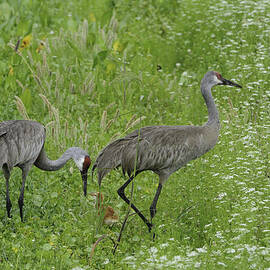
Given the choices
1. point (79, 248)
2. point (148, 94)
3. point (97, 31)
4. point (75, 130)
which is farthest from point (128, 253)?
point (97, 31)

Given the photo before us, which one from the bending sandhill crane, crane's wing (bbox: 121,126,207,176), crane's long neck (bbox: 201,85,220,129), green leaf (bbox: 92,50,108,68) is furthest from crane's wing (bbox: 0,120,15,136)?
green leaf (bbox: 92,50,108,68)

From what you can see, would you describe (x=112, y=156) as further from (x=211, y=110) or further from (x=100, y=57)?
(x=100, y=57)

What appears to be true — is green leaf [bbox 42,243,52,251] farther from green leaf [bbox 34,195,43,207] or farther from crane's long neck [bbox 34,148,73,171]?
crane's long neck [bbox 34,148,73,171]

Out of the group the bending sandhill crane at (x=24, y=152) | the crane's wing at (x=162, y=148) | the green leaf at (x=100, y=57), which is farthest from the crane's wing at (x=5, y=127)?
the green leaf at (x=100, y=57)

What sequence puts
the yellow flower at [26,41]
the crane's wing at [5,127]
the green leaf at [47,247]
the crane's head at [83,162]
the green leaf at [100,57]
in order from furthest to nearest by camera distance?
1. the yellow flower at [26,41]
2. the green leaf at [100,57]
3. the crane's head at [83,162]
4. the crane's wing at [5,127]
5. the green leaf at [47,247]

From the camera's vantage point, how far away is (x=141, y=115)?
8828mm

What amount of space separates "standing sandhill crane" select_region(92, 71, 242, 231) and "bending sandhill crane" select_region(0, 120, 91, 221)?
48 cm

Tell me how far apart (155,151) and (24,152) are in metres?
1.38

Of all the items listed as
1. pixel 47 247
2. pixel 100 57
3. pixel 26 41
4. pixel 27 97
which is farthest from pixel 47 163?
pixel 26 41

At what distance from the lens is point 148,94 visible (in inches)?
369

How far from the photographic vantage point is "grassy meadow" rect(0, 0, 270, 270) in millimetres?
5848

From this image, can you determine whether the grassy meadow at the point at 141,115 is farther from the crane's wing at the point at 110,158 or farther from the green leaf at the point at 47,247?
the crane's wing at the point at 110,158

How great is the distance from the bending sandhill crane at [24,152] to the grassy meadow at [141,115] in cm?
35

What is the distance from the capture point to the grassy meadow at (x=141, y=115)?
230 inches
